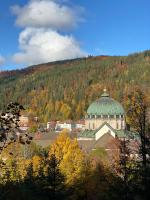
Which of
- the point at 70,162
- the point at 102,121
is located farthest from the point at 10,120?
the point at 102,121

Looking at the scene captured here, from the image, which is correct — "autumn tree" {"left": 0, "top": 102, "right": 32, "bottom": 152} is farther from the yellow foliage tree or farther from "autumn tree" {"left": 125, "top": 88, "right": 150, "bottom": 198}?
the yellow foliage tree

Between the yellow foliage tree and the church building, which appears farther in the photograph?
the church building

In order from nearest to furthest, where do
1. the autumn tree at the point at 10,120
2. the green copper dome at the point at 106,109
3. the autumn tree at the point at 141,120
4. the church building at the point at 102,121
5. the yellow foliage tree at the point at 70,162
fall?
1. the autumn tree at the point at 10,120
2. the autumn tree at the point at 141,120
3. the yellow foliage tree at the point at 70,162
4. the church building at the point at 102,121
5. the green copper dome at the point at 106,109

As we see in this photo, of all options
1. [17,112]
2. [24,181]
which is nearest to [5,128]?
[17,112]

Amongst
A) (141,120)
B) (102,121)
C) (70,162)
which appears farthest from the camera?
(102,121)

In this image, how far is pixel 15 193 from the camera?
37250mm

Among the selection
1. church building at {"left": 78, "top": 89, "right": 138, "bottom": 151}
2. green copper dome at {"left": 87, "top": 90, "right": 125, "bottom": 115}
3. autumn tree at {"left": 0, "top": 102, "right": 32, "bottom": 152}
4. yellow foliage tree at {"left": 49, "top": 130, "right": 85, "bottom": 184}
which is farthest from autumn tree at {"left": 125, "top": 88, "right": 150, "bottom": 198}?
green copper dome at {"left": 87, "top": 90, "right": 125, "bottom": 115}

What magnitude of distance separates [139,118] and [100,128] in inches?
2822

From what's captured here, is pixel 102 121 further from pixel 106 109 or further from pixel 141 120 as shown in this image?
pixel 141 120

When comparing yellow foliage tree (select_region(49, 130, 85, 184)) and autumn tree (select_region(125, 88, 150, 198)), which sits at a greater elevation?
autumn tree (select_region(125, 88, 150, 198))

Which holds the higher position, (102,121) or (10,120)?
(102,121)

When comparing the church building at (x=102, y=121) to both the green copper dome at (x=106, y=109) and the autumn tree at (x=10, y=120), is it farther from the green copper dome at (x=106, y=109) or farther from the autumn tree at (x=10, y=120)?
the autumn tree at (x=10, y=120)

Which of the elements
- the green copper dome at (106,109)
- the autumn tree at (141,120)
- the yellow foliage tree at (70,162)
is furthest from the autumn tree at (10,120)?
the green copper dome at (106,109)

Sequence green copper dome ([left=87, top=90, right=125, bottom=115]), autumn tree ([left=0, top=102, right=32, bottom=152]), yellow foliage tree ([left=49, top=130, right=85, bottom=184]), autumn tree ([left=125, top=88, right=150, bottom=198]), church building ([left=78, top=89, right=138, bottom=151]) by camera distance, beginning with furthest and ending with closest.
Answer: green copper dome ([left=87, top=90, right=125, bottom=115])
church building ([left=78, top=89, right=138, bottom=151])
yellow foliage tree ([left=49, top=130, right=85, bottom=184])
autumn tree ([left=125, top=88, right=150, bottom=198])
autumn tree ([left=0, top=102, right=32, bottom=152])
